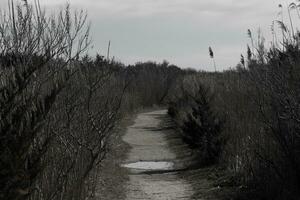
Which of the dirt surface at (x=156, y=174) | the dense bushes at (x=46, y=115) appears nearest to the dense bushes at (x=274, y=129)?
the dirt surface at (x=156, y=174)

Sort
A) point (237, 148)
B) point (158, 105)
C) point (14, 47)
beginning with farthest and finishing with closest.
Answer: point (158, 105) < point (237, 148) < point (14, 47)

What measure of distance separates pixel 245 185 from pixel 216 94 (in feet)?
26.2

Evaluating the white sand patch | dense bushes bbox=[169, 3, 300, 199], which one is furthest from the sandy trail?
dense bushes bbox=[169, 3, 300, 199]

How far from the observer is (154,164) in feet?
58.0

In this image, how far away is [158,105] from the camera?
175 feet

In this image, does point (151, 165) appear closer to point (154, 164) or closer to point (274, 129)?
point (154, 164)

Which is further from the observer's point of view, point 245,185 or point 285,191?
point 245,185

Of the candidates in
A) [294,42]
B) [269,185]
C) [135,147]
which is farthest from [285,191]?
[135,147]

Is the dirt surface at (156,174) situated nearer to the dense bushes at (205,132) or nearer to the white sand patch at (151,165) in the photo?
the white sand patch at (151,165)

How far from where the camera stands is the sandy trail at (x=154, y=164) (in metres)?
12.4

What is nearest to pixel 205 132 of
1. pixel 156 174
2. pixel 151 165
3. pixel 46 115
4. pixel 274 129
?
pixel 156 174

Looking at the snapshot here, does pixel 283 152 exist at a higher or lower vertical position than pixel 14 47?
lower

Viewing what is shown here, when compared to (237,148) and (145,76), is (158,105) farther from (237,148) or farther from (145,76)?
(237,148)

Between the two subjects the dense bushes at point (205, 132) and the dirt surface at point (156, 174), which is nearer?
the dirt surface at point (156, 174)
